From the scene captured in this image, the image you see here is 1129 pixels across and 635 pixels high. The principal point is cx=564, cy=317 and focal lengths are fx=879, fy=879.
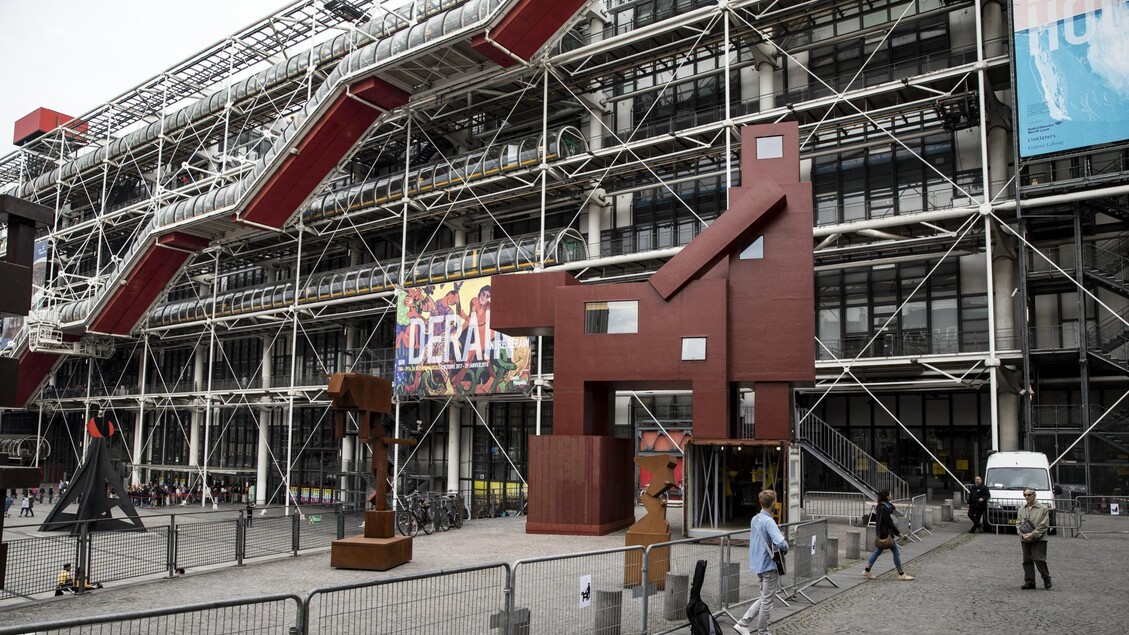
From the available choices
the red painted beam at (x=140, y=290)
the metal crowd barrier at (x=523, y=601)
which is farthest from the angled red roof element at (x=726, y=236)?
the red painted beam at (x=140, y=290)

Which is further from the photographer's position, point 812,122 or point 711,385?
point 812,122

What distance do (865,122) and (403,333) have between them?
59.5ft

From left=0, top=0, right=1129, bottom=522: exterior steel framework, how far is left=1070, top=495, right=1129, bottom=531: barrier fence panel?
937mm

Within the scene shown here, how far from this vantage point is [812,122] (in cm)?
2778

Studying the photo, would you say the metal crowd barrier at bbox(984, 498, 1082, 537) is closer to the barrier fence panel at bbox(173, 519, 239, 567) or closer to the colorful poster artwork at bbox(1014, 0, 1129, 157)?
the colorful poster artwork at bbox(1014, 0, 1129, 157)

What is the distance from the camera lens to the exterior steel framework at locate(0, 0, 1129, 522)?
25.0 metres

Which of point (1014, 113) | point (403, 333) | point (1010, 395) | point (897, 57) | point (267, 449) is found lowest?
point (267, 449)

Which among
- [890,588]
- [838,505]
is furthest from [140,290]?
[890,588]

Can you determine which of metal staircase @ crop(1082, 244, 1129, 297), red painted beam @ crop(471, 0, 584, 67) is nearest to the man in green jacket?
metal staircase @ crop(1082, 244, 1129, 297)

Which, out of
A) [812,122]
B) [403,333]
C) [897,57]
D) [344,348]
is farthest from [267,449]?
[897,57]

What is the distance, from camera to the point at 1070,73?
2252 cm

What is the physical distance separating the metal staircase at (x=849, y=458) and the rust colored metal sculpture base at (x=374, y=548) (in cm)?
1239

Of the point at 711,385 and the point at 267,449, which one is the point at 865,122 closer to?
the point at 711,385

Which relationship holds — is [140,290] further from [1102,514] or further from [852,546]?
[1102,514]
